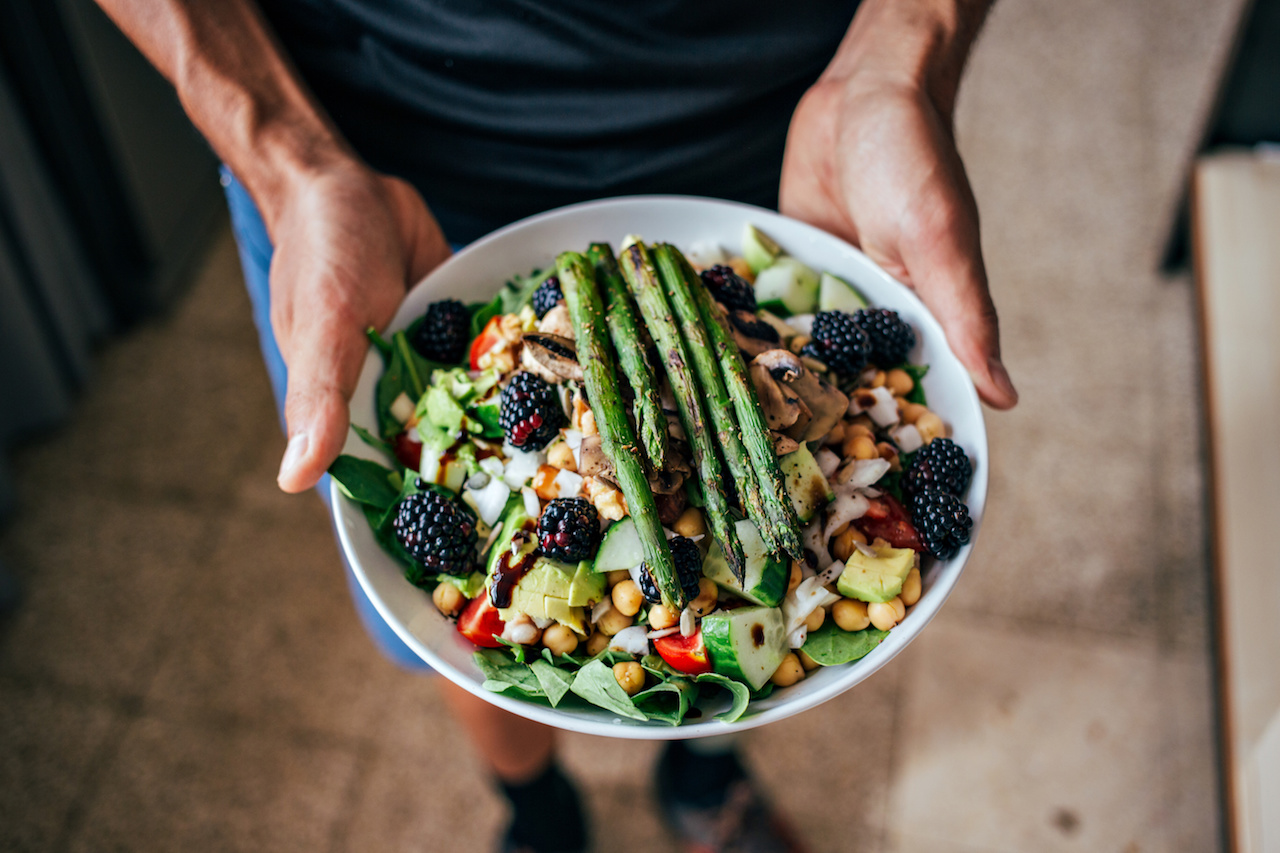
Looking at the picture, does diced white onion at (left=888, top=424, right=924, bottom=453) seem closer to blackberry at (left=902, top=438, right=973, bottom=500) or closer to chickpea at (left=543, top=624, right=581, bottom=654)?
blackberry at (left=902, top=438, right=973, bottom=500)

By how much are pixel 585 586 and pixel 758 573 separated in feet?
0.92

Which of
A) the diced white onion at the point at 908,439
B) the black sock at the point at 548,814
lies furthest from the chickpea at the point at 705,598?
the black sock at the point at 548,814

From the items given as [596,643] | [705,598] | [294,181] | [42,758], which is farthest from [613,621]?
[42,758]

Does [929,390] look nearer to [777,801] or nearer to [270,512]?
[777,801]

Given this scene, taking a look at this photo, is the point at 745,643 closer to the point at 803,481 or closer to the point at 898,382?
the point at 803,481

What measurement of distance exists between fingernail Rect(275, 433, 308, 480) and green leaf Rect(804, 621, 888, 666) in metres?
0.89

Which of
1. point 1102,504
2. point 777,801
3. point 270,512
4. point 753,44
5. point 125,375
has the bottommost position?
point 777,801

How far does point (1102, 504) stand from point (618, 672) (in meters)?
2.50

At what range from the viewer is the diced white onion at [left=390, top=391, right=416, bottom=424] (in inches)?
70.8

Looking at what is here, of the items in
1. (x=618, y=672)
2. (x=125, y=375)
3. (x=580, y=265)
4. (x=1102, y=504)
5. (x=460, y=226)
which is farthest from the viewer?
(x=125, y=375)

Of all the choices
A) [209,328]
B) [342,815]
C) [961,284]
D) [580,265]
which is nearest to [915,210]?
[961,284]

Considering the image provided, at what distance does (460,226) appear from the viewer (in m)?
2.20

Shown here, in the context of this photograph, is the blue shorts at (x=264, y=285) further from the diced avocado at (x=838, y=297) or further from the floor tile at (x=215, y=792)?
the diced avocado at (x=838, y=297)

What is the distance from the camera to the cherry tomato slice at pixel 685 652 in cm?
147
